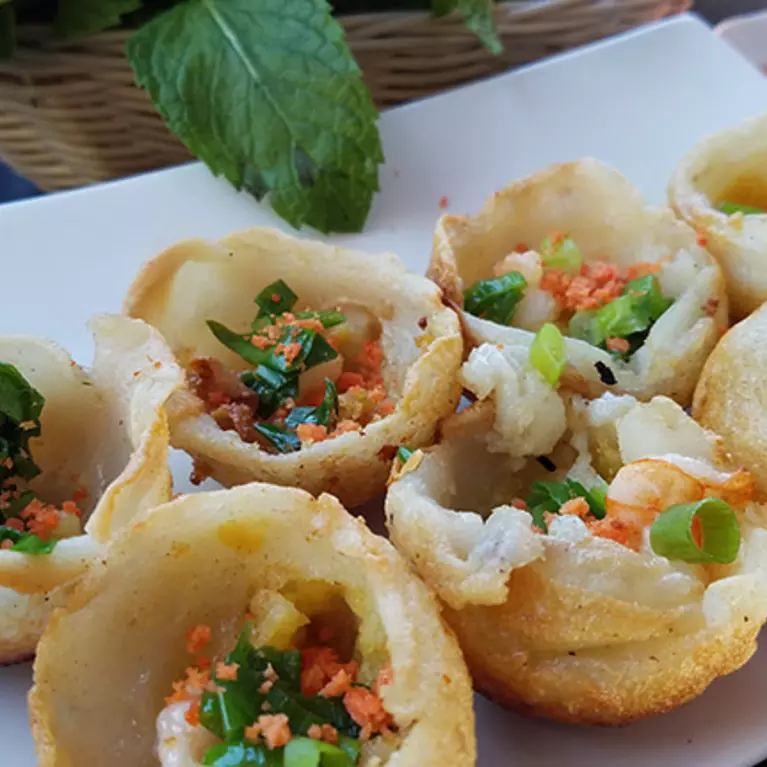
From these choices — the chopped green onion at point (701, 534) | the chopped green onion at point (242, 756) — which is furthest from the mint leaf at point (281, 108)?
the chopped green onion at point (242, 756)

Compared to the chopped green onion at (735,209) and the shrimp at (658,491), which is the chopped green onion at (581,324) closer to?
the chopped green onion at (735,209)

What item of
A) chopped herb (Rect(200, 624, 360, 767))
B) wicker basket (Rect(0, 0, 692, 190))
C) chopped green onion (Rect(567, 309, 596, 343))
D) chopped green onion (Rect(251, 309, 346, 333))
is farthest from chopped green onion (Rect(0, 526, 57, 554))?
wicker basket (Rect(0, 0, 692, 190))

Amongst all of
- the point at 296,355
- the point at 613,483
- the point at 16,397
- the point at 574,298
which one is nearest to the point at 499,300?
the point at 574,298

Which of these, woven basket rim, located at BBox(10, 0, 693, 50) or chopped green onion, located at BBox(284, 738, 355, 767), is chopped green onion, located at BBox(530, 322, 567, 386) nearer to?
chopped green onion, located at BBox(284, 738, 355, 767)

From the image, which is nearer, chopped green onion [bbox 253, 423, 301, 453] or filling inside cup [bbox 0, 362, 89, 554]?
filling inside cup [bbox 0, 362, 89, 554]

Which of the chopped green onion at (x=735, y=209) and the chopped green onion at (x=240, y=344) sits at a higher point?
the chopped green onion at (x=735, y=209)

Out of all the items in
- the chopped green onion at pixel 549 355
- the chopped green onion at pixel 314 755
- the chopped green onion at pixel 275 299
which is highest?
the chopped green onion at pixel 549 355

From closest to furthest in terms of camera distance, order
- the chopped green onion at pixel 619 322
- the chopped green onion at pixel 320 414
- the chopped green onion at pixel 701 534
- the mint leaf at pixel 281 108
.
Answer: the chopped green onion at pixel 701 534
the chopped green onion at pixel 320 414
the chopped green onion at pixel 619 322
the mint leaf at pixel 281 108

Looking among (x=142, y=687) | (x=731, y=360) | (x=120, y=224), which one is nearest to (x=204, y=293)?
(x=120, y=224)
